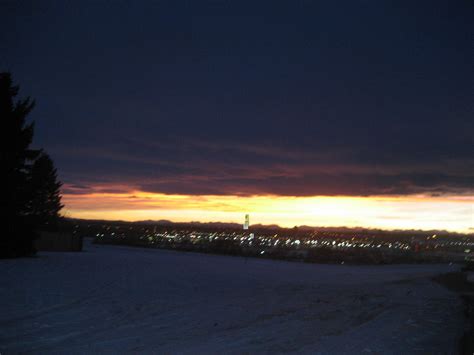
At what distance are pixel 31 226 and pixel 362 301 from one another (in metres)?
19.8

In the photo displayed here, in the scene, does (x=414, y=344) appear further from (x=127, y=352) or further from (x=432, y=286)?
(x=432, y=286)

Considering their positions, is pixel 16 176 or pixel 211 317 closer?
pixel 211 317

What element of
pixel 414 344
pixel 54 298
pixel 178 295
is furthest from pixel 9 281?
pixel 414 344

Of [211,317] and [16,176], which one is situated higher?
[16,176]

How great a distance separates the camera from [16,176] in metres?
27.0

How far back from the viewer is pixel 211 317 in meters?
12.8

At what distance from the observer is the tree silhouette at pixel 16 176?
26.3m

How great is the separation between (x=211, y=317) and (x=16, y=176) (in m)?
19.0

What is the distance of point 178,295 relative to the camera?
16.5 metres

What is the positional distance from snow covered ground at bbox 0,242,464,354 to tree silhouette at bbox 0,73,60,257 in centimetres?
610

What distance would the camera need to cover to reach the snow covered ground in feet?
31.6

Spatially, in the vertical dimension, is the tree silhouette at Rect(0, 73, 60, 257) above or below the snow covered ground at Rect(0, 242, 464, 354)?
above

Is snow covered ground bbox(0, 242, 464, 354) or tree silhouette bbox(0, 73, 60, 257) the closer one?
snow covered ground bbox(0, 242, 464, 354)

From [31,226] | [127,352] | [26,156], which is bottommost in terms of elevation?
[127,352]
